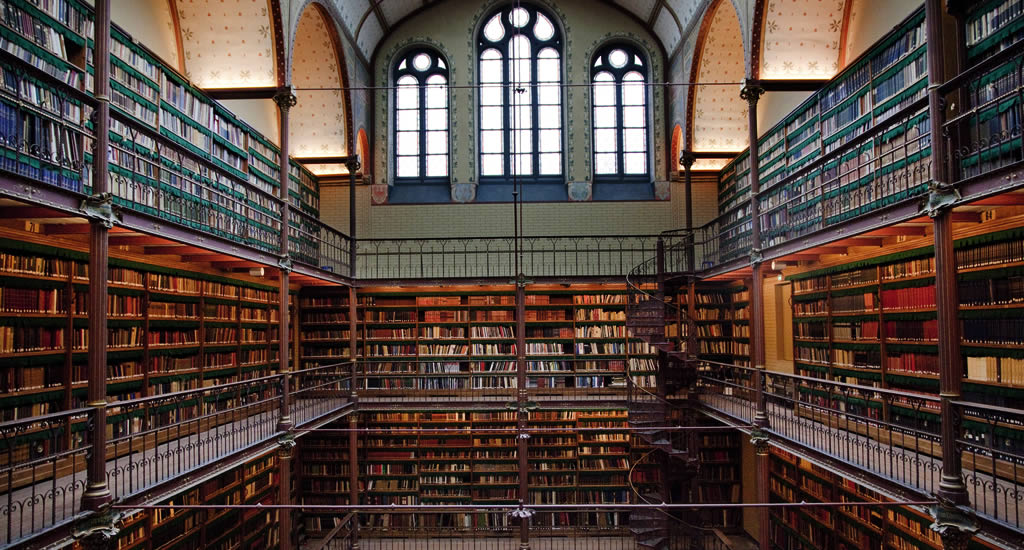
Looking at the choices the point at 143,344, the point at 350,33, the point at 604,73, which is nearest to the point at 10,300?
the point at 143,344

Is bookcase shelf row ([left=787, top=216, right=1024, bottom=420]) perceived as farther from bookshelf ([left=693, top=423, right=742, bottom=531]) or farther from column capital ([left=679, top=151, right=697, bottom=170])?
column capital ([left=679, top=151, right=697, bottom=170])

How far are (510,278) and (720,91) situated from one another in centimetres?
477

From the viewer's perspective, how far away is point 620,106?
12492 mm

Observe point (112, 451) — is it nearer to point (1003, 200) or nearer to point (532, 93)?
point (1003, 200)

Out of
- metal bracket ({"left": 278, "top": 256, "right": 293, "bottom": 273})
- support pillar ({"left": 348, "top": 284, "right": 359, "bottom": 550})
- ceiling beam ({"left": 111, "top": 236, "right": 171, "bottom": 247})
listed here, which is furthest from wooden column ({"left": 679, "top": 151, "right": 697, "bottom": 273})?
ceiling beam ({"left": 111, "top": 236, "right": 171, "bottom": 247})

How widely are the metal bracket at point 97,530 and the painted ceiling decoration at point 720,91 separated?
9.36 metres

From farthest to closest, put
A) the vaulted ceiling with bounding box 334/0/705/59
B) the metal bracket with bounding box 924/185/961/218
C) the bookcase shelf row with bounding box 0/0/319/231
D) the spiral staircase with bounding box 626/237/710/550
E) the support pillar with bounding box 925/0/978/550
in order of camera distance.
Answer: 1. the vaulted ceiling with bounding box 334/0/705/59
2. the spiral staircase with bounding box 626/237/710/550
3. the bookcase shelf row with bounding box 0/0/319/231
4. the metal bracket with bounding box 924/185/961/218
5. the support pillar with bounding box 925/0/978/550

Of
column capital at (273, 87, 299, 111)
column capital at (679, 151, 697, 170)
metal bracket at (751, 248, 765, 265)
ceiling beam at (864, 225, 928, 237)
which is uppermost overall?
column capital at (273, 87, 299, 111)

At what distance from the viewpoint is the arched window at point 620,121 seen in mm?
12508

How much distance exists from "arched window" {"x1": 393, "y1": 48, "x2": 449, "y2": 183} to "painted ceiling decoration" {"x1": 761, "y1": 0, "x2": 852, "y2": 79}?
20.9ft

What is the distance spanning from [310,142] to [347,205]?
1.41 metres

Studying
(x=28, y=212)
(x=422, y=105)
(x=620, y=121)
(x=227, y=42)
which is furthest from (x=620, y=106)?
(x=28, y=212)

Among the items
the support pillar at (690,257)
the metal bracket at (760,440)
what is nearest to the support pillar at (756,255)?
the metal bracket at (760,440)

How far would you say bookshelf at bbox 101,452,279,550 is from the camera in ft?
21.3
